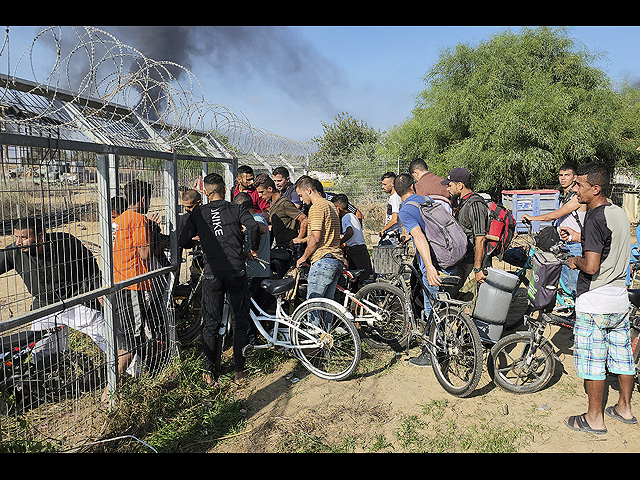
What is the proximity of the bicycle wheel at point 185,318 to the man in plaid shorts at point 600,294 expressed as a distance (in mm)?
3695

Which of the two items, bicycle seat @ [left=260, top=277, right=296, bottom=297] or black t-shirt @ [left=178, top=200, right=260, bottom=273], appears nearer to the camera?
black t-shirt @ [left=178, top=200, right=260, bottom=273]

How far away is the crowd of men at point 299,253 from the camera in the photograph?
327cm

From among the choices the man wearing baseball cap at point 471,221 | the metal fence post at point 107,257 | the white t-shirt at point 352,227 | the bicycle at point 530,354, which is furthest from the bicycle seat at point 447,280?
the metal fence post at point 107,257

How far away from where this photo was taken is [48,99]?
14.2ft

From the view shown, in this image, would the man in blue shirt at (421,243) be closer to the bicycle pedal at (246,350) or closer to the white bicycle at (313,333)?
the white bicycle at (313,333)

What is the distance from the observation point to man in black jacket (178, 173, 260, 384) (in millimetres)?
4297

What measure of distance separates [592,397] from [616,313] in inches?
25.9

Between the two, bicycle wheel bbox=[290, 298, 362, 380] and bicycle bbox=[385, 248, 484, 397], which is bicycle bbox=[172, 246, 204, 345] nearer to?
bicycle wheel bbox=[290, 298, 362, 380]

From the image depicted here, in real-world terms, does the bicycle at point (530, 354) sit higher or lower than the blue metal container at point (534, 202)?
lower

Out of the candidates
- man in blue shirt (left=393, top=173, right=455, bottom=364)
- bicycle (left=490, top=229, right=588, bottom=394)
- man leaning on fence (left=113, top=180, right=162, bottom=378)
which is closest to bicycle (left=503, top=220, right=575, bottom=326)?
bicycle (left=490, top=229, right=588, bottom=394)

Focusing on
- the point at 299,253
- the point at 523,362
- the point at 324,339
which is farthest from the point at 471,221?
the point at 299,253

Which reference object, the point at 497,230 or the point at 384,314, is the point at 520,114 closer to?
the point at 497,230

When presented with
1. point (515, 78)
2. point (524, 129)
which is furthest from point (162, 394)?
point (515, 78)
